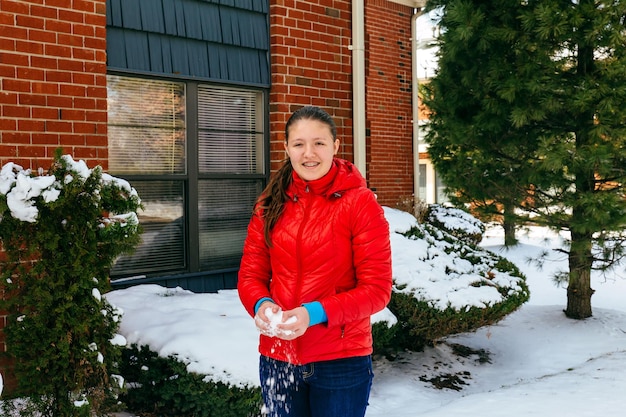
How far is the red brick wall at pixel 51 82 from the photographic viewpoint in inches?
187

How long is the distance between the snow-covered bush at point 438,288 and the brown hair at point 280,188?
10.5ft

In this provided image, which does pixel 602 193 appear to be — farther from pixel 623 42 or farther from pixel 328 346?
pixel 328 346

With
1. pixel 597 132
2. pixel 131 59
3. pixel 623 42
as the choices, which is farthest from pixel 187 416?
pixel 623 42

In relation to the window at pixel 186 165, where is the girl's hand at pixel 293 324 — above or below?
below

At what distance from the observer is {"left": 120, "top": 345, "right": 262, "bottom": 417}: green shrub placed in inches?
168

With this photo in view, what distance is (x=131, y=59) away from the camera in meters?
5.55

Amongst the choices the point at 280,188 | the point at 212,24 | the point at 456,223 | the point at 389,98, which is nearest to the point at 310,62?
the point at 212,24

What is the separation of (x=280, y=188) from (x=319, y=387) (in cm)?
75

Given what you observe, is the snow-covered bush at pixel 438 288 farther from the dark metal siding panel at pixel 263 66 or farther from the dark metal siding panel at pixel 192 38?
the dark metal siding panel at pixel 192 38

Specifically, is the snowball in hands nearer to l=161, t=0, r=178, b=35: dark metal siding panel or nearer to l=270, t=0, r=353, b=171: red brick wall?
l=161, t=0, r=178, b=35: dark metal siding panel

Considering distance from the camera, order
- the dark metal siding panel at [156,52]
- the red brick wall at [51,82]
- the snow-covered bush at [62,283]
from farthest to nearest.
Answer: the dark metal siding panel at [156,52], the red brick wall at [51,82], the snow-covered bush at [62,283]

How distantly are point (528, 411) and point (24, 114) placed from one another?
4217mm

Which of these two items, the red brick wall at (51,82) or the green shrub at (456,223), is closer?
the red brick wall at (51,82)

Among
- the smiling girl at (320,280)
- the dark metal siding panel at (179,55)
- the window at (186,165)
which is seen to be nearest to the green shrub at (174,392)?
the window at (186,165)
